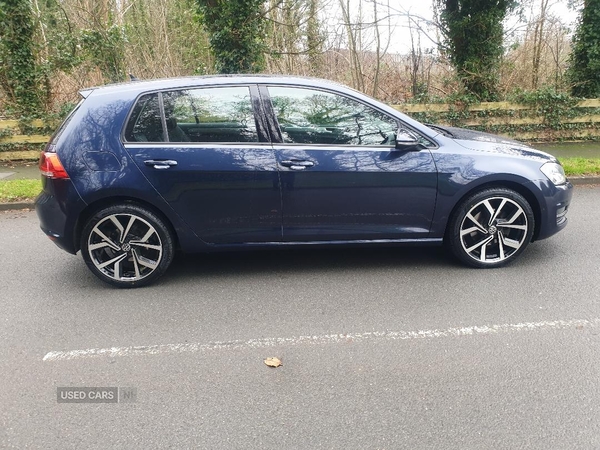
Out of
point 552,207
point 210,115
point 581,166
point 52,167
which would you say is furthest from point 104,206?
point 581,166

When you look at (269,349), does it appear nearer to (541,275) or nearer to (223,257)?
(223,257)

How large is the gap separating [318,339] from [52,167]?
2.61 m

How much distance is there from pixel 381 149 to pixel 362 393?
6.99 ft

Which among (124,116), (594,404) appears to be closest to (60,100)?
(124,116)

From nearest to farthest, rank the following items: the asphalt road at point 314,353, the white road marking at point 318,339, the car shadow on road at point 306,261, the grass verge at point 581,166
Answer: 1. the asphalt road at point 314,353
2. the white road marking at point 318,339
3. the car shadow on road at point 306,261
4. the grass verge at point 581,166

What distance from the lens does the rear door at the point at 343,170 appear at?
4098mm

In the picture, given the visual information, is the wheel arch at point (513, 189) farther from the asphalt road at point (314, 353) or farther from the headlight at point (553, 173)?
the asphalt road at point (314, 353)

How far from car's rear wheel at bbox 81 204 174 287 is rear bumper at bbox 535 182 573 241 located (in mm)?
3318

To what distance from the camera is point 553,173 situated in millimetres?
4387

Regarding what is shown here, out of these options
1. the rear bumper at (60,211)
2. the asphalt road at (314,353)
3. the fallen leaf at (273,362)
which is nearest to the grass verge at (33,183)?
the asphalt road at (314,353)

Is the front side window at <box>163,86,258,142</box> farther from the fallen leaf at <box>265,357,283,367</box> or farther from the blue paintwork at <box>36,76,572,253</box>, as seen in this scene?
the fallen leaf at <box>265,357,283,367</box>

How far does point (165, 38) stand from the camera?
15.9 m

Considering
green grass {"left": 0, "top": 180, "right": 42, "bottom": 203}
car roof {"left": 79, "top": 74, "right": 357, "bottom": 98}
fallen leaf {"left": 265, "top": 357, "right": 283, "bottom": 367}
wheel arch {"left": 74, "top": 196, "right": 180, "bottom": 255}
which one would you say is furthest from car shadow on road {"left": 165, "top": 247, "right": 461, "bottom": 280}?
green grass {"left": 0, "top": 180, "right": 42, "bottom": 203}

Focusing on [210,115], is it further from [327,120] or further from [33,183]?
[33,183]
